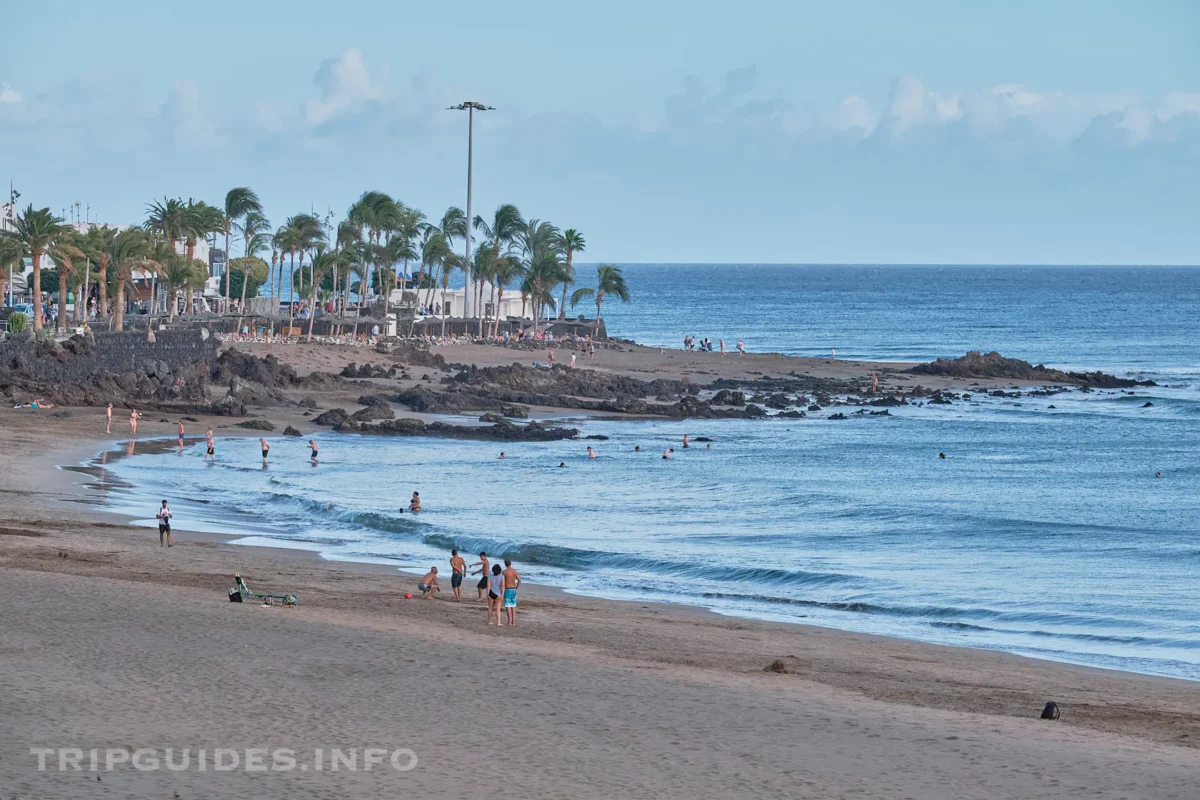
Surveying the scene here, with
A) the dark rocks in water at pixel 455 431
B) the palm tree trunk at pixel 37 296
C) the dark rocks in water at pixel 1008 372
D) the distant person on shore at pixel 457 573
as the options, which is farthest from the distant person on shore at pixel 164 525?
the dark rocks in water at pixel 1008 372

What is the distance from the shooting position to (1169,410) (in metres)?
71.9

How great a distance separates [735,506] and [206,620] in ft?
74.7

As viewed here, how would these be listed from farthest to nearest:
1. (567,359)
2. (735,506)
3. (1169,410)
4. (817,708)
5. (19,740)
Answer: (567,359) → (1169,410) → (735,506) → (817,708) → (19,740)

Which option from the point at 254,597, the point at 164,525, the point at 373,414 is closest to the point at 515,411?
the point at 373,414

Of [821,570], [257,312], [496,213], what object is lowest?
A: [821,570]

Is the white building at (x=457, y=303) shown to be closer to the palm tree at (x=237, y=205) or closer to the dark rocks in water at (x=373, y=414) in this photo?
the palm tree at (x=237, y=205)

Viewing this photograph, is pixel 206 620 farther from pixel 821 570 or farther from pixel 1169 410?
pixel 1169 410

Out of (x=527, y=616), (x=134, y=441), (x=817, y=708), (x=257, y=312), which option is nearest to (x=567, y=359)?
(x=257, y=312)

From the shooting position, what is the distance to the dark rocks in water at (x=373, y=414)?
55.8 meters

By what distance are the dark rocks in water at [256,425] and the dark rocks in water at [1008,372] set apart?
156 ft

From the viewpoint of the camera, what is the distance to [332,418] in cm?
5553

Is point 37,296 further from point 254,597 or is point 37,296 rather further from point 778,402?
point 254,597

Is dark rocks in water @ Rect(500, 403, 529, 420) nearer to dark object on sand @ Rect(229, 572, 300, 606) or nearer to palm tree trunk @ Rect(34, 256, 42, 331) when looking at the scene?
palm tree trunk @ Rect(34, 256, 42, 331)

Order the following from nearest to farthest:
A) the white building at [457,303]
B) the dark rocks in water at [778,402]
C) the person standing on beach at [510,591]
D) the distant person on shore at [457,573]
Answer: the person standing on beach at [510,591]
the distant person on shore at [457,573]
the dark rocks in water at [778,402]
the white building at [457,303]
